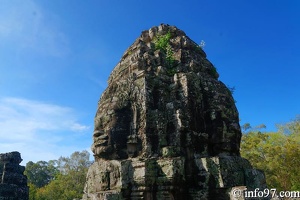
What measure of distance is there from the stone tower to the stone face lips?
8.78 m

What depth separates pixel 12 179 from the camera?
13.2 meters

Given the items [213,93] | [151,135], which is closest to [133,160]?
[151,135]

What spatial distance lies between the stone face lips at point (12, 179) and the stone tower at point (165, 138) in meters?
8.78

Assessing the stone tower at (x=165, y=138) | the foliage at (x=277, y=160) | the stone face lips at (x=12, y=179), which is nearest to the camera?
the stone tower at (x=165, y=138)

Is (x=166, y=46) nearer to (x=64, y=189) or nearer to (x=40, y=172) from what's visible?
(x=64, y=189)

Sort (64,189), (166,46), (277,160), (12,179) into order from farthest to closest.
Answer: (64,189) → (277,160) → (12,179) → (166,46)

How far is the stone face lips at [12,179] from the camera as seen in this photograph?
12547 millimetres

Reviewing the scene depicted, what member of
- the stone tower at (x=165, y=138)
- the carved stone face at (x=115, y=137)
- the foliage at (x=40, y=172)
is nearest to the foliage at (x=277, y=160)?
the stone tower at (x=165, y=138)

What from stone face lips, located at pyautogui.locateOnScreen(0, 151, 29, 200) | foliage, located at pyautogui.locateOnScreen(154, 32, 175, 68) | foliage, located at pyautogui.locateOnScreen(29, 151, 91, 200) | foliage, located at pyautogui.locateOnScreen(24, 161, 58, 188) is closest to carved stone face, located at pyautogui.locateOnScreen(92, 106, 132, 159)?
foliage, located at pyautogui.locateOnScreen(154, 32, 175, 68)

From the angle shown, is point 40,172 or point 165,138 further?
point 40,172

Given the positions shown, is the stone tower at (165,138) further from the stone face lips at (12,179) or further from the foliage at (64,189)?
the foliage at (64,189)

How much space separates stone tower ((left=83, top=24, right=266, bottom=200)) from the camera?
5348mm

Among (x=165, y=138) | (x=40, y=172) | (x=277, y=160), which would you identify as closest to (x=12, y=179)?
(x=165, y=138)

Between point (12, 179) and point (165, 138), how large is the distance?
34.9 ft
